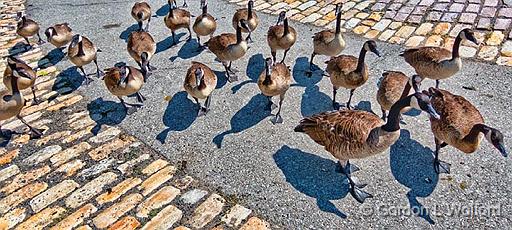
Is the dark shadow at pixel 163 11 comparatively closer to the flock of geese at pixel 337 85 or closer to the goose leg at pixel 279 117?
the flock of geese at pixel 337 85

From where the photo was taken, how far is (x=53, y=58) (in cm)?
895

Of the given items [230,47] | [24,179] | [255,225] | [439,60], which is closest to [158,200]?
[255,225]

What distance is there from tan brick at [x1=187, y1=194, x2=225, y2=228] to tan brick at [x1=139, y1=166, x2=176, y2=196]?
2.38ft

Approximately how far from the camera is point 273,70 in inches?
261

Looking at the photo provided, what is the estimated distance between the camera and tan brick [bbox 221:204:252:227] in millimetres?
4758

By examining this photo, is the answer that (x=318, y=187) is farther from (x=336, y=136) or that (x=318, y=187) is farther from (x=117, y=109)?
(x=117, y=109)

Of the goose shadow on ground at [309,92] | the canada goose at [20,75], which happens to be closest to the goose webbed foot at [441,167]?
the goose shadow on ground at [309,92]

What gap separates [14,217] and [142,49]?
4.00 m

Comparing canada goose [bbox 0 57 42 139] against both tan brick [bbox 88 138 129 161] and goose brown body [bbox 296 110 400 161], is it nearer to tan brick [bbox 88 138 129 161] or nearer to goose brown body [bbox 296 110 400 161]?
tan brick [bbox 88 138 129 161]

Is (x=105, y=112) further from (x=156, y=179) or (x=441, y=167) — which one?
(x=441, y=167)

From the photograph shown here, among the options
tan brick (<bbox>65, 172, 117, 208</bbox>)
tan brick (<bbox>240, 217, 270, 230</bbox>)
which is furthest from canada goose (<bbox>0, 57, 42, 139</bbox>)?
tan brick (<bbox>240, 217, 270, 230</bbox>)

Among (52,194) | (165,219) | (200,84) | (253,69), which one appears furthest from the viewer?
(253,69)

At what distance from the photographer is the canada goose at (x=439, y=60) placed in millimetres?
6387

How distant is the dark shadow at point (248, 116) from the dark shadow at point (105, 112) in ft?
5.95
